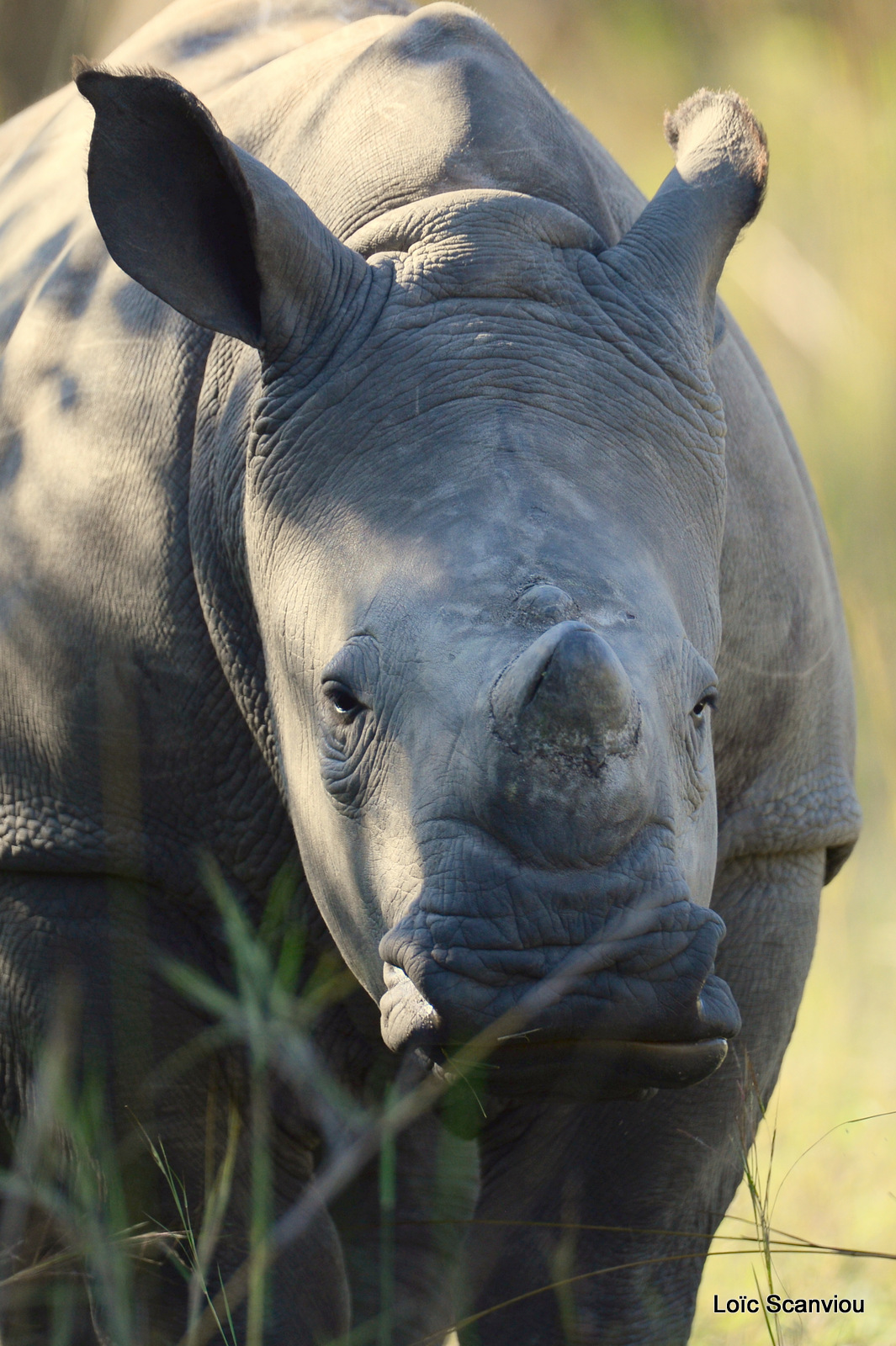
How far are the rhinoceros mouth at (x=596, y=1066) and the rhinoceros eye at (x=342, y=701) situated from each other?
53 cm

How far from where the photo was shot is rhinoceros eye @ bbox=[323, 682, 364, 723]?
273cm

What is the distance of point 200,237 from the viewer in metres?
3.10

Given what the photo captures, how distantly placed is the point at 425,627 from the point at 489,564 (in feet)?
0.41

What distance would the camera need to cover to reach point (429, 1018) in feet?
7.99

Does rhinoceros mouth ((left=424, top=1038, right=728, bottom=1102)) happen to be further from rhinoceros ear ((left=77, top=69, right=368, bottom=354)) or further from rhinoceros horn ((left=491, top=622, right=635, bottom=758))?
rhinoceros ear ((left=77, top=69, right=368, bottom=354))

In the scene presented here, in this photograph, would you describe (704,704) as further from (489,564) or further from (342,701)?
(342,701)

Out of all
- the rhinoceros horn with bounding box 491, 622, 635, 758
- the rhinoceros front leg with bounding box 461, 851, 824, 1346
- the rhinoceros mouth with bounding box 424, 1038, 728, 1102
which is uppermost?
the rhinoceros horn with bounding box 491, 622, 635, 758

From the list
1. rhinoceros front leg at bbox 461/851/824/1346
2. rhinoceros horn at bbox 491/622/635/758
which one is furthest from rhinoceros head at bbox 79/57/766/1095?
rhinoceros front leg at bbox 461/851/824/1346

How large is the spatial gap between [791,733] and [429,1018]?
56.0 inches

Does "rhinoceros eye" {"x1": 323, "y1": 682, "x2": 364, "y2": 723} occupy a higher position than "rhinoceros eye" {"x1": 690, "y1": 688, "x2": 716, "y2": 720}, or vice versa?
"rhinoceros eye" {"x1": 323, "y1": 682, "x2": 364, "y2": 723}

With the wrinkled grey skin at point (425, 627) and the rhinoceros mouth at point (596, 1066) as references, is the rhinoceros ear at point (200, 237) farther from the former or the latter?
the rhinoceros mouth at point (596, 1066)

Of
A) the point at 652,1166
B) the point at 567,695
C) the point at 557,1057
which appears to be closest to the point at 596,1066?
the point at 557,1057

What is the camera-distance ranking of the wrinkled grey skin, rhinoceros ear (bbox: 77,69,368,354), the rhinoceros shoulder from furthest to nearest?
the rhinoceros shoulder < rhinoceros ear (bbox: 77,69,368,354) < the wrinkled grey skin

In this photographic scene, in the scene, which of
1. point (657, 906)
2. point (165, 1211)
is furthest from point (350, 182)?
point (165, 1211)
